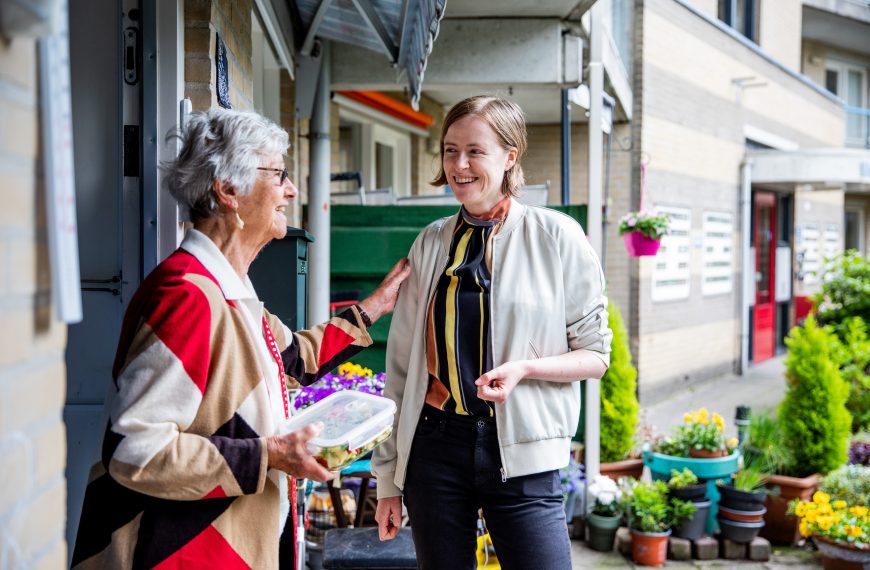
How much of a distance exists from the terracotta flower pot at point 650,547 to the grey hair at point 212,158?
12.5ft

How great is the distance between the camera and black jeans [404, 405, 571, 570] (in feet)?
7.05

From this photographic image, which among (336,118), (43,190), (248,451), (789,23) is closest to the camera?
(43,190)

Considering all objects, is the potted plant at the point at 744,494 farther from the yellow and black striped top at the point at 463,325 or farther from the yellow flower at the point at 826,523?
the yellow and black striped top at the point at 463,325

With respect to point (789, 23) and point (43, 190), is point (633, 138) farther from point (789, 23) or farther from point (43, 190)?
point (43, 190)

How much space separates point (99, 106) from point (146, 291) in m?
1.15

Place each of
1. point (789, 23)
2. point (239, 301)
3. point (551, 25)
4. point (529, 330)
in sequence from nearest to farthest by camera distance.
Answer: point (239, 301) → point (529, 330) → point (551, 25) → point (789, 23)

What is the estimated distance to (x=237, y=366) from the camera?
1670 mm

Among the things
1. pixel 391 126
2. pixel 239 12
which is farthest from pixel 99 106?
pixel 391 126

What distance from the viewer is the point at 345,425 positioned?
1.79m

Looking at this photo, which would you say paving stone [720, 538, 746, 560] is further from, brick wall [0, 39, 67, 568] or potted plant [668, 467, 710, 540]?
brick wall [0, 39, 67, 568]

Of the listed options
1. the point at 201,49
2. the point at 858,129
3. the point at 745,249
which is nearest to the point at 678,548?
the point at 201,49

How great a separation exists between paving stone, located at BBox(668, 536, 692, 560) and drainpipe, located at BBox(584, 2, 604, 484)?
1.84 feet

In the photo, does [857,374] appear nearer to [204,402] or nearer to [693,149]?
[693,149]

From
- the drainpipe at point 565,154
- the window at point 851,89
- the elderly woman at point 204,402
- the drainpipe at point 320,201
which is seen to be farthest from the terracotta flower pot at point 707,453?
the window at point 851,89
